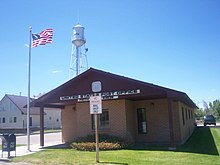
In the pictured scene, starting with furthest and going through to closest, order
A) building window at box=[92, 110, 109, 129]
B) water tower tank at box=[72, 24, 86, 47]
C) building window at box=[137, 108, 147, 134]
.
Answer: water tower tank at box=[72, 24, 86, 47]
building window at box=[137, 108, 147, 134]
building window at box=[92, 110, 109, 129]

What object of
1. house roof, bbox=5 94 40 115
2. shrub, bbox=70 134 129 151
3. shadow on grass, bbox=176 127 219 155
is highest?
house roof, bbox=5 94 40 115

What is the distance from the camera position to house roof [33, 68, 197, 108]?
15573mm

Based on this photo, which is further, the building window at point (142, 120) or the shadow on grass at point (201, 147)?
the building window at point (142, 120)

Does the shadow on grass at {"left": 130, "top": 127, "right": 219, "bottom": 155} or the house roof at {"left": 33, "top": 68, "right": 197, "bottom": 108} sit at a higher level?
the house roof at {"left": 33, "top": 68, "right": 197, "bottom": 108}

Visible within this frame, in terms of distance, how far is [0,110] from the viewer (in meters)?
56.3

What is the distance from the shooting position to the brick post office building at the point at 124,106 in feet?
53.7

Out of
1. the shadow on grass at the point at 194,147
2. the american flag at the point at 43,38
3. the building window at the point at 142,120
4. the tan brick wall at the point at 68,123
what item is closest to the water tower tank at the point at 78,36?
the tan brick wall at the point at 68,123

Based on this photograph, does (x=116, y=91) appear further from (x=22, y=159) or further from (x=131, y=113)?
(x=22, y=159)

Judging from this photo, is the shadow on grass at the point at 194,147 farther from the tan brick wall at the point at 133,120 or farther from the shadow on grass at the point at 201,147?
the tan brick wall at the point at 133,120

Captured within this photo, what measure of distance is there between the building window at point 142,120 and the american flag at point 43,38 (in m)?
7.96

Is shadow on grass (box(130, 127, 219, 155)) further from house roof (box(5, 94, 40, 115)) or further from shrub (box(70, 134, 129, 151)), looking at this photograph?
house roof (box(5, 94, 40, 115))

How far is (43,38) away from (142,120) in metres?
8.91

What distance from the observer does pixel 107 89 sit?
55.4 feet

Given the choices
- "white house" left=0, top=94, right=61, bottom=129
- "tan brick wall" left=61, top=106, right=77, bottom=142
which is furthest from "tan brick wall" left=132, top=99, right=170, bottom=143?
"white house" left=0, top=94, right=61, bottom=129
